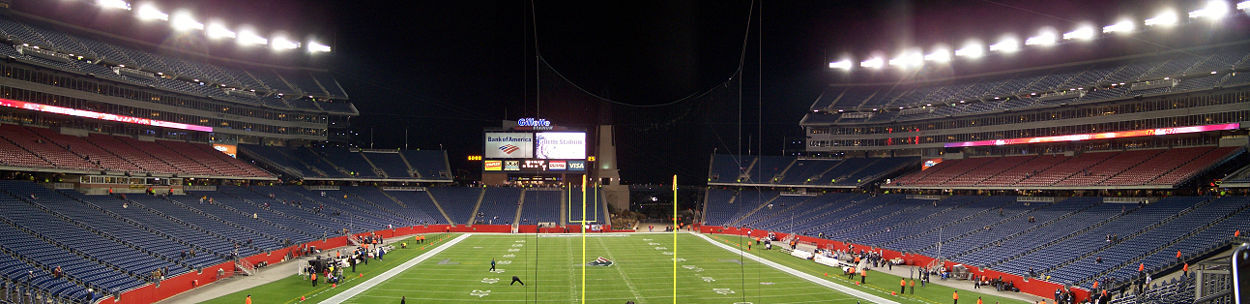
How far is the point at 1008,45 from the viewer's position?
163 ft

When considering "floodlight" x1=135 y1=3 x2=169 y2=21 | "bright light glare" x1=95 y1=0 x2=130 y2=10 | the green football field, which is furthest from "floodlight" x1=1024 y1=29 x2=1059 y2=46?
"bright light glare" x1=95 y1=0 x2=130 y2=10

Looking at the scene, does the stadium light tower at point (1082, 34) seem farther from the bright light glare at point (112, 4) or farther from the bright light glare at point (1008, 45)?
the bright light glare at point (112, 4)

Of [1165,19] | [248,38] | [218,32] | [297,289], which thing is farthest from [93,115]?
[1165,19]

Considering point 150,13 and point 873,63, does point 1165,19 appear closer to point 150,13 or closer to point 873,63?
point 873,63

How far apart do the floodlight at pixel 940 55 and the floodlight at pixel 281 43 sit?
A: 57.9m

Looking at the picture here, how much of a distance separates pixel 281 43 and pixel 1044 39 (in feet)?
209

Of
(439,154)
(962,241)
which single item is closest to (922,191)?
(962,241)

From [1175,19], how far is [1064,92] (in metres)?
7.79

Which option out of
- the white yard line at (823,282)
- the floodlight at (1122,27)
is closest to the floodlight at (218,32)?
the white yard line at (823,282)

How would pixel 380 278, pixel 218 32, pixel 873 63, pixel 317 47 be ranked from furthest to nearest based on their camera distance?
pixel 873 63 < pixel 317 47 < pixel 218 32 < pixel 380 278

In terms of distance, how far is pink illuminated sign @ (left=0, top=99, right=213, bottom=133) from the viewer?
3675 cm

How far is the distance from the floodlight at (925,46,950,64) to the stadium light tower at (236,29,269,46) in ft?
193

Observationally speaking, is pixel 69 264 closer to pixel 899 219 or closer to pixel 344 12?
pixel 344 12

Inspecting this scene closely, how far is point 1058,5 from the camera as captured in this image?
138ft
